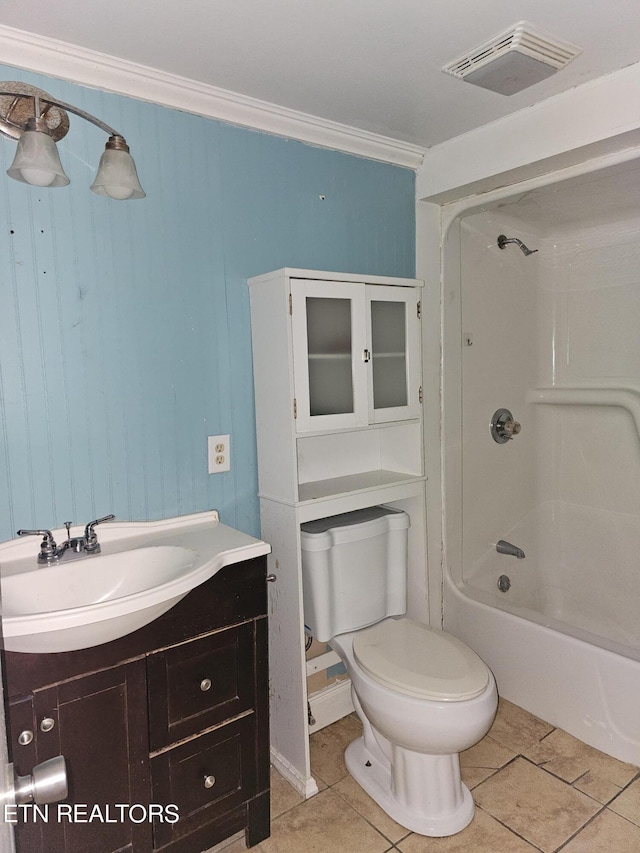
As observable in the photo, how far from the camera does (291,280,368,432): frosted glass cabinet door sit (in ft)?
6.11

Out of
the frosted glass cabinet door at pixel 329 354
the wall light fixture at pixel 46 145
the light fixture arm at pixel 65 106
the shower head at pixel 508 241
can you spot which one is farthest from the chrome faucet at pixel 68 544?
the shower head at pixel 508 241

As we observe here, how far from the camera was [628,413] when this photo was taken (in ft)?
8.52

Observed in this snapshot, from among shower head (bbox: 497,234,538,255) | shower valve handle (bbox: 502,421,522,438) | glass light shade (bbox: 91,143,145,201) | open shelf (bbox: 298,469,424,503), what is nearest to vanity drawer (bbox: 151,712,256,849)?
open shelf (bbox: 298,469,424,503)

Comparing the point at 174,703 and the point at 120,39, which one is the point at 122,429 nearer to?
the point at 174,703

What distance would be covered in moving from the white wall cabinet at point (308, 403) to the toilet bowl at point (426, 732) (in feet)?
0.74

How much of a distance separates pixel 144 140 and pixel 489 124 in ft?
3.84

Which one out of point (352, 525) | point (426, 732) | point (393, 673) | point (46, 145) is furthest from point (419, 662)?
point (46, 145)

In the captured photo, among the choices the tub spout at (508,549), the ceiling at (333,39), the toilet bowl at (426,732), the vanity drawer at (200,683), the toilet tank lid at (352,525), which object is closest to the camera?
the ceiling at (333,39)

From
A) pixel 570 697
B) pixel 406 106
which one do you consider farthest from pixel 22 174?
pixel 570 697

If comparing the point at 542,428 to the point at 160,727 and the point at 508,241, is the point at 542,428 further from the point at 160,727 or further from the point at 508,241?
the point at 160,727

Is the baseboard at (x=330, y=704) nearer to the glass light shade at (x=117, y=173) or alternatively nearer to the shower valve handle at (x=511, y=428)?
the shower valve handle at (x=511, y=428)

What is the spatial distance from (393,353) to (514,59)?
0.94 m

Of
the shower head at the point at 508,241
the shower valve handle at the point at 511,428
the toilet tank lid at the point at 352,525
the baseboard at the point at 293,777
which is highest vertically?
the shower head at the point at 508,241

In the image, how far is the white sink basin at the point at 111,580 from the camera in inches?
49.9
